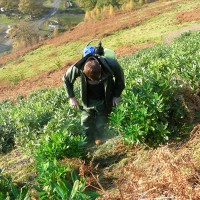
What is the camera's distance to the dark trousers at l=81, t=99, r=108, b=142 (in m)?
6.94

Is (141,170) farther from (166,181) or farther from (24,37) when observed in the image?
(24,37)

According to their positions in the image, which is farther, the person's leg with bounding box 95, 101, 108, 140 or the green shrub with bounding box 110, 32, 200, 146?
the person's leg with bounding box 95, 101, 108, 140

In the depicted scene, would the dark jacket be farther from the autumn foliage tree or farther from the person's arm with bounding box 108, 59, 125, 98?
the autumn foliage tree

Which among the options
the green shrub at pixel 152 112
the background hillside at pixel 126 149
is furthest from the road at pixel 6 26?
the green shrub at pixel 152 112

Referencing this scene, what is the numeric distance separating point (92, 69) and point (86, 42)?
37.0 m

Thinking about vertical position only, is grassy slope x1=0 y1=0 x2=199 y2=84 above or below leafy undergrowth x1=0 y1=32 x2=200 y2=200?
below

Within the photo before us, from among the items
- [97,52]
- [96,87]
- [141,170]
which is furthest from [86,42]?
[141,170]

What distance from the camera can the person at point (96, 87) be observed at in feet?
20.4

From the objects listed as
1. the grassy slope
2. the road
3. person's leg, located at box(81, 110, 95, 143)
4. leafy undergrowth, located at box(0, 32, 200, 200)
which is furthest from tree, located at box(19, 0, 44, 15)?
leafy undergrowth, located at box(0, 32, 200, 200)

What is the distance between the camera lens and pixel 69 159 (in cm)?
538

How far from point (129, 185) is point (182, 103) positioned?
2169mm

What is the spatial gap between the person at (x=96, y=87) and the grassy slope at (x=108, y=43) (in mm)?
27315

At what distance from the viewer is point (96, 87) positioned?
6.66m

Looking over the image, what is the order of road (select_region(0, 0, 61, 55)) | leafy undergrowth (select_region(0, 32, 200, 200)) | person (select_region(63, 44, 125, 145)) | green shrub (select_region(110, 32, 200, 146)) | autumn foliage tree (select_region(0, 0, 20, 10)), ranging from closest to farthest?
leafy undergrowth (select_region(0, 32, 200, 200)) < green shrub (select_region(110, 32, 200, 146)) < person (select_region(63, 44, 125, 145)) < road (select_region(0, 0, 61, 55)) < autumn foliage tree (select_region(0, 0, 20, 10))
